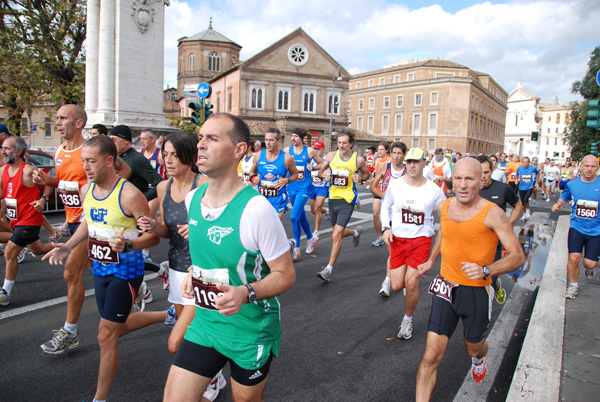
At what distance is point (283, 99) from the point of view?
52.2 meters

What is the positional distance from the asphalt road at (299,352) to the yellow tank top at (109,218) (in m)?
1.21

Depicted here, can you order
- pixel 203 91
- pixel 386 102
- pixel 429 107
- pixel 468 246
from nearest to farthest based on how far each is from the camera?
1. pixel 468 246
2. pixel 203 91
3. pixel 429 107
4. pixel 386 102

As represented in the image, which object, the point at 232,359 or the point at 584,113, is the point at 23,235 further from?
the point at 584,113

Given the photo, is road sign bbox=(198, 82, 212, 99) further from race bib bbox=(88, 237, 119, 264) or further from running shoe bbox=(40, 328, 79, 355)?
race bib bbox=(88, 237, 119, 264)

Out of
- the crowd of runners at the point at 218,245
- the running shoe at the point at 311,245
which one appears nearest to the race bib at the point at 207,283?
the crowd of runners at the point at 218,245

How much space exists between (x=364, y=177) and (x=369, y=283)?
6.32 ft

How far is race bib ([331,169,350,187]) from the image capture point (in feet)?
22.9

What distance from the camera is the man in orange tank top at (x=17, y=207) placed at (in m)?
5.04

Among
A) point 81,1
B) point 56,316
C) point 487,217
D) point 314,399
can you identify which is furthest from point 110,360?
point 81,1

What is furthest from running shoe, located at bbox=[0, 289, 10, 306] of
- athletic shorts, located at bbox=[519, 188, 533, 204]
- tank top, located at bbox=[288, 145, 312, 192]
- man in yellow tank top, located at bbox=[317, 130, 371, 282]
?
athletic shorts, located at bbox=[519, 188, 533, 204]

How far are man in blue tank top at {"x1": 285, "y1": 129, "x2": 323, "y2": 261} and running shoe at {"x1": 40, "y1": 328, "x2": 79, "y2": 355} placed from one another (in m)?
4.40

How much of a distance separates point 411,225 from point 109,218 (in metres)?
3.07

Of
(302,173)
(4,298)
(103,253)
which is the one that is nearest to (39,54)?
(302,173)

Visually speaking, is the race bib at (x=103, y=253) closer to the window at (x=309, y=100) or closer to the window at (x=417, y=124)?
the window at (x=309, y=100)
